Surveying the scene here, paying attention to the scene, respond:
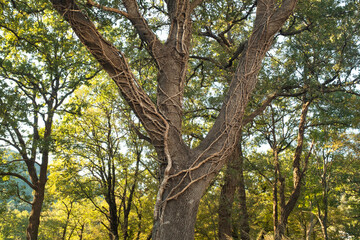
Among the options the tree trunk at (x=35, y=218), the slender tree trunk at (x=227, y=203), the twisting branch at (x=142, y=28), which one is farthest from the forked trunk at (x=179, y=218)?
the tree trunk at (x=35, y=218)

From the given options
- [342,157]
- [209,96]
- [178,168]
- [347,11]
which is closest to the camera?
[178,168]

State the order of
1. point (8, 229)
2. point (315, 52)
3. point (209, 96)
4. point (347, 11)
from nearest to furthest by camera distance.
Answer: point (347, 11), point (315, 52), point (209, 96), point (8, 229)

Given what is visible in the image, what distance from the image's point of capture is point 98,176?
36.6 feet

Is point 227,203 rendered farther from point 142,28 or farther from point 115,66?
point 115,66

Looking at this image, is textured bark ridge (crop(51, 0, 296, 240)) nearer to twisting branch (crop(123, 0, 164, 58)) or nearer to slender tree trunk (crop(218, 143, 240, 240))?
twisting branch (crop(123, 0, 164, 58))

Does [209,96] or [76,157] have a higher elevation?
[209,96]

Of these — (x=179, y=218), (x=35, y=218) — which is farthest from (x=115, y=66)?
(x=35, y=218)

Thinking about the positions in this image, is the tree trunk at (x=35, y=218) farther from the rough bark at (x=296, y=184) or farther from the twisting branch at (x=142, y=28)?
the twisting branch at (x=142, y=28)

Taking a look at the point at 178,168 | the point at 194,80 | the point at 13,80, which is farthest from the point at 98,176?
the point at 178,168

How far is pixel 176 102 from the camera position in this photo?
107 inches

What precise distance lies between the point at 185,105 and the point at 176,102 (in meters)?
5.50

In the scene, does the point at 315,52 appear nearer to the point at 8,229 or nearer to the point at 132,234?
the point at 132,234

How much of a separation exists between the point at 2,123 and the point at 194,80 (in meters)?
5.40

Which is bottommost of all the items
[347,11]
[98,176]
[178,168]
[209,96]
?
[178,168]
